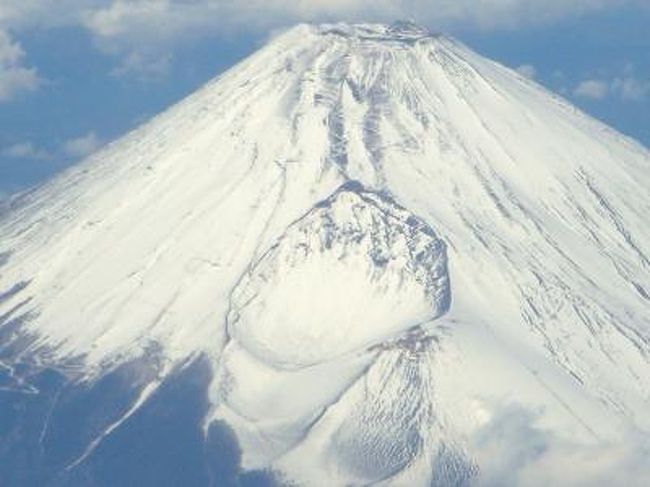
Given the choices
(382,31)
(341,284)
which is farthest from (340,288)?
(382,31)

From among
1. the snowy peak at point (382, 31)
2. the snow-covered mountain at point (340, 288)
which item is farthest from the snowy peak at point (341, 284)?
the snowy peak at point (382, 31)

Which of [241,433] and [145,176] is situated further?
[145,176]

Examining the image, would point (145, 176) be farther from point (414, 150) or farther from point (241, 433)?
point (241, 433)

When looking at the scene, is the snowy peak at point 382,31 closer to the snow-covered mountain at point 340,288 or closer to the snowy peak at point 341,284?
the snow-covered mountain at point 340,288

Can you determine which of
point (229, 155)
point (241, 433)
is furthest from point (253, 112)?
point (241, 433)

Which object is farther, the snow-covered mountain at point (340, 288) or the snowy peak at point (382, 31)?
the snowy peak at point (382, 31)

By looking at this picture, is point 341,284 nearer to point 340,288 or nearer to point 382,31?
point 340,288

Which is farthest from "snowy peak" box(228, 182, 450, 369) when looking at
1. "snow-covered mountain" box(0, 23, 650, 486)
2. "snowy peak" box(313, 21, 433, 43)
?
"snowy peak" box(313, 21, 433, 43)

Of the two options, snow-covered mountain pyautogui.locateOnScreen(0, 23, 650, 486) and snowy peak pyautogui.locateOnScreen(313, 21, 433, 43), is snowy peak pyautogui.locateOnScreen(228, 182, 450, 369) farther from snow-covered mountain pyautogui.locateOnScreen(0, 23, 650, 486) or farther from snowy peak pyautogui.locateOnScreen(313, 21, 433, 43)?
snowy peak pyautogui.locateOnScreen(313, 21, 433, 43)

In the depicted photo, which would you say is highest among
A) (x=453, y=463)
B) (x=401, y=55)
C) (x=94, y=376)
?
(x=401, y=55)
